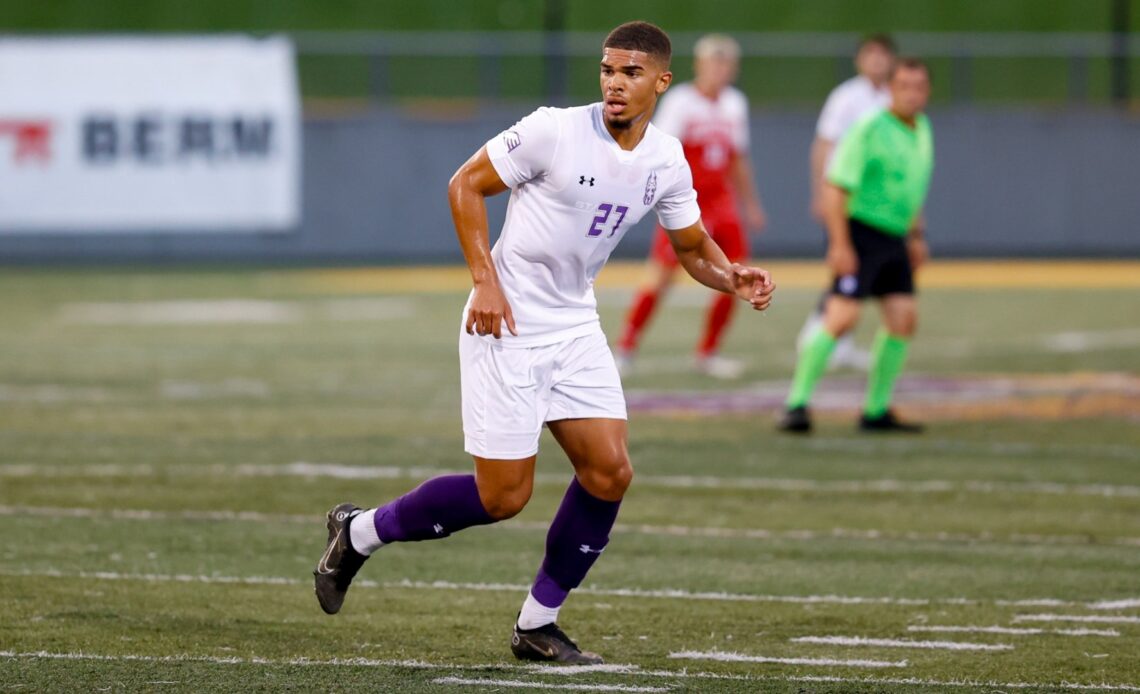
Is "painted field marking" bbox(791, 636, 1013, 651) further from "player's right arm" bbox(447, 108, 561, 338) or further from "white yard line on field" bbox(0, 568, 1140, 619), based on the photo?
"player's right arm" bbox(447, 108, 561, 338)

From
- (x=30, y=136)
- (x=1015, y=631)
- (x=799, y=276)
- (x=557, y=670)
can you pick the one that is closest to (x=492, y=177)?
(x=557, y=670)

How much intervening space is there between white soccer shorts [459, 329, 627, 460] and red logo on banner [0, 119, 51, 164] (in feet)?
60.8

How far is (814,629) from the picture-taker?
6973 millimetres

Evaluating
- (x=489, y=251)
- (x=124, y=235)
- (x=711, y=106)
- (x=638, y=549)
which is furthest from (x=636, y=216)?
(x=124, y=235)

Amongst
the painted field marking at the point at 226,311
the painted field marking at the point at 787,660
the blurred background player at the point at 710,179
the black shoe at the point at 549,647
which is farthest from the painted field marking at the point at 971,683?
the painted field marking at the point at 226,311

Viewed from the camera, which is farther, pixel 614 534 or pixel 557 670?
pixel 614 534

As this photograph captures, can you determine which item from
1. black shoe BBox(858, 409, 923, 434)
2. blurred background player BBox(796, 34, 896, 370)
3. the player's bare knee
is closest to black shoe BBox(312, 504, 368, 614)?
the player's bare knee

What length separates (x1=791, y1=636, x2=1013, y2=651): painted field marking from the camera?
6676 mm

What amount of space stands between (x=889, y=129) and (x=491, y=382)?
19.7 ft

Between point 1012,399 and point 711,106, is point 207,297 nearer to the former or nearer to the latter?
point 711,106

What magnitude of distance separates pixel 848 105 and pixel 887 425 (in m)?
4.14

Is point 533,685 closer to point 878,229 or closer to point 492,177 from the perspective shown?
point 492,177

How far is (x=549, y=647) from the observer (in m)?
6.40

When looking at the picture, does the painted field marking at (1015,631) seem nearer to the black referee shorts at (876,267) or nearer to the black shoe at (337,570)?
the black shoe at (337,570)
